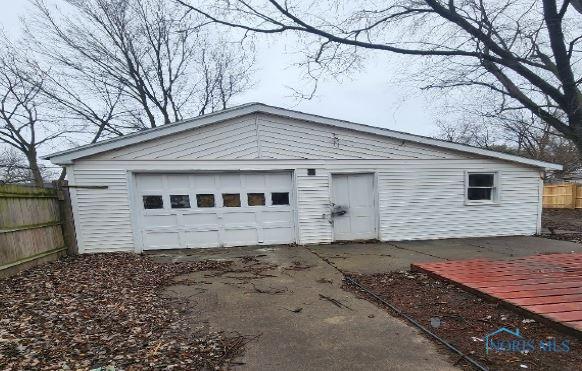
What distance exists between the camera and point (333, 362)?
2764mm

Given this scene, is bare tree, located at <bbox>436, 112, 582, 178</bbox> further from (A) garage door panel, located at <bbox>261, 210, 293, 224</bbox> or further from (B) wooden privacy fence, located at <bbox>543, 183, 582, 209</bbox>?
(A) garage door panel, located at <bbox>261, 210, 293, 224</bbox>

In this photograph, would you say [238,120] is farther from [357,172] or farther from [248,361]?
[248,361]

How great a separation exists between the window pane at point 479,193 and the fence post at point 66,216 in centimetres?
1096

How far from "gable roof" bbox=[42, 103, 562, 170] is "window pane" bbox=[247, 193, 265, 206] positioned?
2165 millimetres

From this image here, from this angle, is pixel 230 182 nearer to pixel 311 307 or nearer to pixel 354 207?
pixel 354 207

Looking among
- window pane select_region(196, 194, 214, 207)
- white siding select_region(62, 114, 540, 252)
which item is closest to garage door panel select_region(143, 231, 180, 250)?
white siding select_region(62, 114, 540, 252)

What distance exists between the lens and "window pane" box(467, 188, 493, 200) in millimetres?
9505

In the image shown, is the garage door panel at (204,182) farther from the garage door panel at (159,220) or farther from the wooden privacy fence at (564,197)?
the wooden privacy fence at (564,197)

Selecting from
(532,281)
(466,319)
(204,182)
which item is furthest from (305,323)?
(204,182)

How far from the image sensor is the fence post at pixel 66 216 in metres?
7.46

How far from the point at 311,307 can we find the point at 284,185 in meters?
4.83

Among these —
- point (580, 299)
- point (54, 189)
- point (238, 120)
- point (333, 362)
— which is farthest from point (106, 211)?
point (580, 299)

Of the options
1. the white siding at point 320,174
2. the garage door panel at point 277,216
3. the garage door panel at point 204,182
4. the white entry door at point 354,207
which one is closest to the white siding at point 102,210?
the white siding at point 320,174

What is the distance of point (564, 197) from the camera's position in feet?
65.8
